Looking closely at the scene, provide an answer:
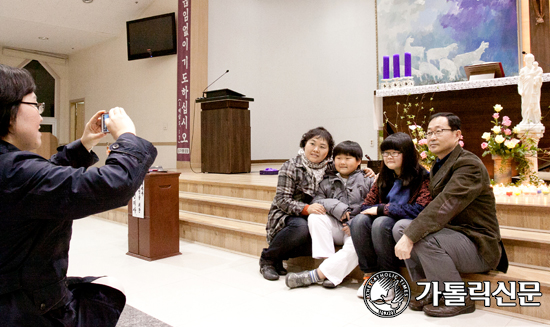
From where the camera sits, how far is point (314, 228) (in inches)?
105

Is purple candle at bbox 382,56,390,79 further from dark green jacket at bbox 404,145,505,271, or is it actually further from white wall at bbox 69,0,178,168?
white wall at bbox 69,0,178,168

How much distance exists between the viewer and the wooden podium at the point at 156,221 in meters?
3.41

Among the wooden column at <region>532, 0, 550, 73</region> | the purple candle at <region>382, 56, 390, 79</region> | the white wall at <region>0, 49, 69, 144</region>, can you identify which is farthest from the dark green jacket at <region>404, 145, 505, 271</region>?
the white wall at <region>0, 49, 69, 144</region>

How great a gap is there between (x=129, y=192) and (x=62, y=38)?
9905mm

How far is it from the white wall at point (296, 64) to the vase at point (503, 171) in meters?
3.72

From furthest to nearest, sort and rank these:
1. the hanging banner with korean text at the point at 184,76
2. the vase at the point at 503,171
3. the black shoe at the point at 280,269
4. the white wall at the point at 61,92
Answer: the white wall at the point at 61,92 → the hanging banner with korean text at the point at 184,76 → the vase at the point at 503,171 → the black shoe at the point at 280,269

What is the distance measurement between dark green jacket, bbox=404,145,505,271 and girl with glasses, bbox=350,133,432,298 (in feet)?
0.56

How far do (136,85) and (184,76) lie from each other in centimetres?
172

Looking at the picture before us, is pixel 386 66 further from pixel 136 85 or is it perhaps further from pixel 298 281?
pixel 136 85

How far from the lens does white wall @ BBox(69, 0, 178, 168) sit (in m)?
7.76

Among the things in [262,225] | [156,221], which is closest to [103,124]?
[156,221]

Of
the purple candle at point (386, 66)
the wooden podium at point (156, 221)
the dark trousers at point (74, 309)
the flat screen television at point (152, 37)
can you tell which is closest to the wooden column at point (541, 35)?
the purple candle at point (386, 66)

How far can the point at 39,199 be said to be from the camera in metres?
0.87

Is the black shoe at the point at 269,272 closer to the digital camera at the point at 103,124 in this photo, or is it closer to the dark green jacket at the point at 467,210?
the dark green jacket at the point at 467,210
